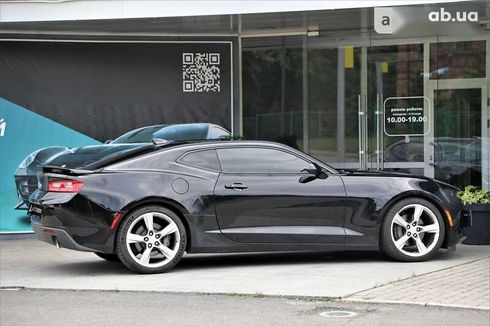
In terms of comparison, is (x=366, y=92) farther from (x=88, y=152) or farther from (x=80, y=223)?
(x=80, y=223)

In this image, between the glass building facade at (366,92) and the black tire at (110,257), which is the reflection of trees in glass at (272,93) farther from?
the black tire at (110,257)

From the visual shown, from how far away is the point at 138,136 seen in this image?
1291 cm

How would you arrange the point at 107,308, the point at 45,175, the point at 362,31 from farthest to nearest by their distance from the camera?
the point at 362,31 < the point at 45,175 < the point at 107,308

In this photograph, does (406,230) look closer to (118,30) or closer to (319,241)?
(319,241)

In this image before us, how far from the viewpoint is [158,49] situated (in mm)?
12977

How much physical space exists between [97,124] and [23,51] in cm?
165

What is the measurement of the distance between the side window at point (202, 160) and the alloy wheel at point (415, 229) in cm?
215

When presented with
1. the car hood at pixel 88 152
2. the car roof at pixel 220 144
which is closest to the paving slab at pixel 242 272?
the car roof at pixel 220 144

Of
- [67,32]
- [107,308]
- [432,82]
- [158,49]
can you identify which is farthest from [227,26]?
[107,308]

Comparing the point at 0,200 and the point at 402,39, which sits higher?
the point at 402,39

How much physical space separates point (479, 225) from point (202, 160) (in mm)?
4301

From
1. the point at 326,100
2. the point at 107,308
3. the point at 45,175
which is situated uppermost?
the point at 326,100

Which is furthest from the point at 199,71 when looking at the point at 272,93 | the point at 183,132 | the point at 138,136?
the point at 272,93

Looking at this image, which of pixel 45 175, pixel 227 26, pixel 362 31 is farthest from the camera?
pixel 362 31
